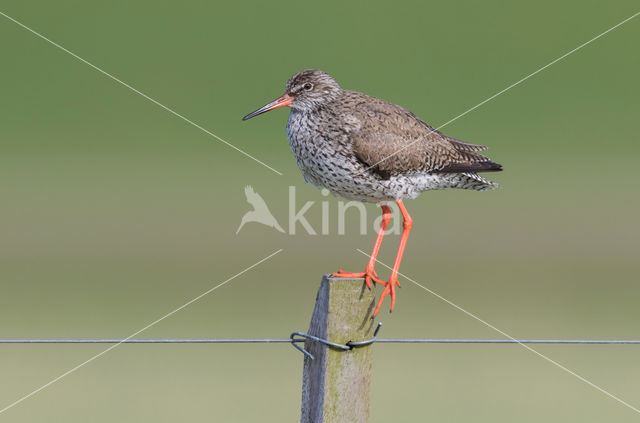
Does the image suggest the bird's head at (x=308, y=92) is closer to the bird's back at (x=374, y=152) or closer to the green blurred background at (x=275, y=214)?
the bird's back at (x=374, y=152)

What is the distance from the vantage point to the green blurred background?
9.96m

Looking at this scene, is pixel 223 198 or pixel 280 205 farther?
pixel 223 198

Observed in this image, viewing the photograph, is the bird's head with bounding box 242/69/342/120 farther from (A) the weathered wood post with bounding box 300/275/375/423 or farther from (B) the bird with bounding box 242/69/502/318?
(A) the weathered wood post with bounding box 300/275/375/423

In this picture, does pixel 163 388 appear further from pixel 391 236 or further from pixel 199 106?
pixel 199 106

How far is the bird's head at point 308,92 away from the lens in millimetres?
5699

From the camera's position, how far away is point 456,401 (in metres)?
9.32

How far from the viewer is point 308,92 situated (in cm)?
575

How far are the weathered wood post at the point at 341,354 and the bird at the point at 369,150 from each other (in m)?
1.34

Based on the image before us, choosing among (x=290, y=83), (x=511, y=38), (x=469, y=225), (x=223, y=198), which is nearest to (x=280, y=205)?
(x=223, y=198)

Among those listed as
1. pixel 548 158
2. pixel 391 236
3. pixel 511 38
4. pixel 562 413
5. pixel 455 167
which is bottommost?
pixel 562 413

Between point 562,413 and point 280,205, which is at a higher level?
point 280,205

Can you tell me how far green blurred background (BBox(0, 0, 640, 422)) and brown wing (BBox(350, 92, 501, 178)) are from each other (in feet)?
12.3

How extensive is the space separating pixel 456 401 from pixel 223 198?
11.1m

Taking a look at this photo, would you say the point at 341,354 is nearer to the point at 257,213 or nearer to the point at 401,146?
the point at 401,146
